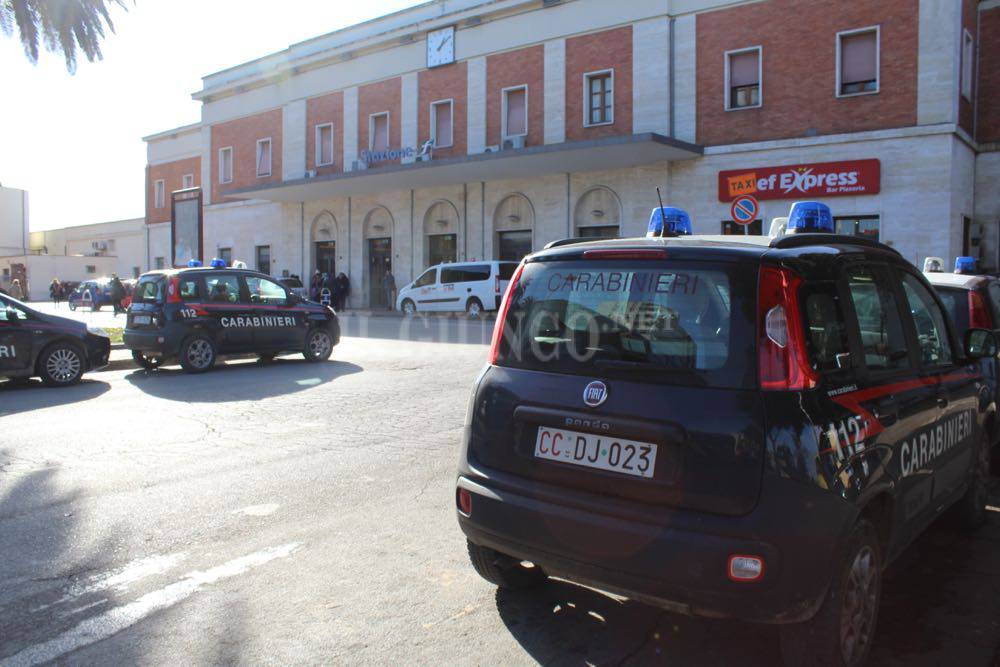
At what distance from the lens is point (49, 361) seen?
10445mm

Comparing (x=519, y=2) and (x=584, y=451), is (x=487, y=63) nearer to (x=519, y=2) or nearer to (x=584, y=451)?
(x=519, y=2)

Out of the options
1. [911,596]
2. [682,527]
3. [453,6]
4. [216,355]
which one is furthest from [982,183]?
[682,527]

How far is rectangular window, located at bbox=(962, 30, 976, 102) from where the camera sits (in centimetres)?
2202

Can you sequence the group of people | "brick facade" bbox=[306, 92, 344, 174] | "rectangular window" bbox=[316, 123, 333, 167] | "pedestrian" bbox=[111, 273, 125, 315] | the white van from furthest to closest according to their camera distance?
"rectangular window" bbox=[316, 123, 333, 167], "brick facade" bbox=[306, 92, 344, 174], the group of people, "pedestrian" bbox=[111, 273, 125, 315], the white van

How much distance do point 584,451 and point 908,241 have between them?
70.6ft

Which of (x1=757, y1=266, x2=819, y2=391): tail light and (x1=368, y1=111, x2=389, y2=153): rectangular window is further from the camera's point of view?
(x1=368, y1=111, x2=389, y2=153): rectangular window

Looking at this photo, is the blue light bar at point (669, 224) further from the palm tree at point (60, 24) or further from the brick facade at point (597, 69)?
the brick facade at point (597, 69)

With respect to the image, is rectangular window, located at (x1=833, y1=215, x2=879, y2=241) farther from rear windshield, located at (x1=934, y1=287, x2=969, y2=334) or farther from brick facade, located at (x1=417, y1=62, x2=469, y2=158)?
rear windshield, located at (x1=934, y1=287, x2=969, y2=334)

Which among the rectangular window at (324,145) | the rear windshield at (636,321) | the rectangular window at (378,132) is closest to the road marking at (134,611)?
the rear windshield at (636,321)

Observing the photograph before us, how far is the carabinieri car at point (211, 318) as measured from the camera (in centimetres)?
1179

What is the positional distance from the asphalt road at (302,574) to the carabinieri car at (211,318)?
443 cm

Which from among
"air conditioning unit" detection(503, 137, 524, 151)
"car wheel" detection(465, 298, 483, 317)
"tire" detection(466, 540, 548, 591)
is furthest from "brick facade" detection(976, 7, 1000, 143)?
"tire" detection(466, 540, 548, 591)

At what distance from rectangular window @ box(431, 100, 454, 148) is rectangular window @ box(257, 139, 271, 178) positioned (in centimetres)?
Result: 1081

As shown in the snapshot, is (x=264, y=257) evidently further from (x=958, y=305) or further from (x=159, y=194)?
(x=958, y=305)
